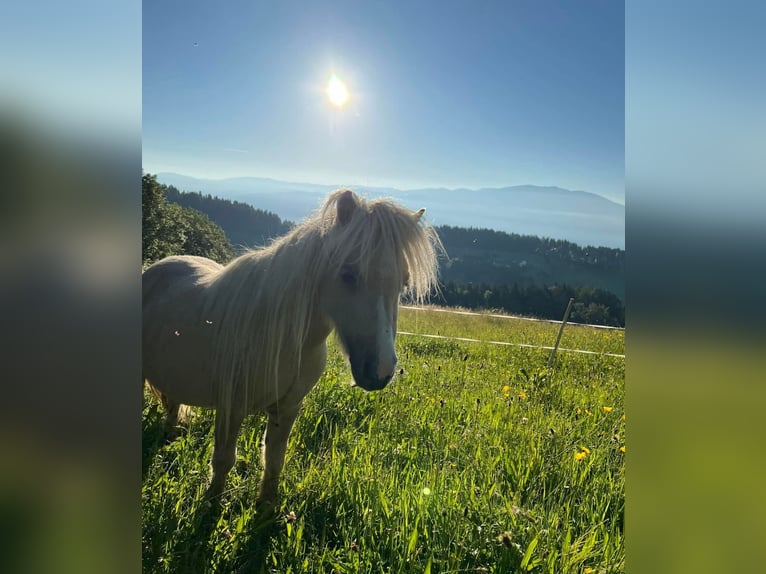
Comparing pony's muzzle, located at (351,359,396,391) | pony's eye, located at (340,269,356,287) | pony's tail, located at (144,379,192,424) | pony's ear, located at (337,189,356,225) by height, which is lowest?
pony's tail, located at (144,379,192,424)

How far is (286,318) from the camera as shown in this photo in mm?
2031

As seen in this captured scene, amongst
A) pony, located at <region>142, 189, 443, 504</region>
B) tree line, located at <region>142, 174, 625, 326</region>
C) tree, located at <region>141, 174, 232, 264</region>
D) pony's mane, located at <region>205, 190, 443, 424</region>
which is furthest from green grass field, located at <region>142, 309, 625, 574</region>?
tree, located at <region>141, 174, 232, 264</region>

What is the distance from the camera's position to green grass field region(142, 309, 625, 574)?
5.45 feet

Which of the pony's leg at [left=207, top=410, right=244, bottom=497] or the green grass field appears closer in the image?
the green grass field

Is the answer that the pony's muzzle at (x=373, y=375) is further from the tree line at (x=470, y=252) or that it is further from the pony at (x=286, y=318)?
the tree line at (x=470, y=252)

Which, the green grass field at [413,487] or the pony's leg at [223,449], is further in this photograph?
the pony's leg at [223,449]

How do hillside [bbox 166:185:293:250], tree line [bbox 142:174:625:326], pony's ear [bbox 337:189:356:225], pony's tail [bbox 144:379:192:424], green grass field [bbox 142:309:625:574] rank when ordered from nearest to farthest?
green grass field [bbox 142:309:625:574], pony's ear [bbox 337:189:356:225], hillside [bbox 166:185:293:250], tree line [bbox 142:174:625:326], pony's tail [bbox 144:379:192:424]

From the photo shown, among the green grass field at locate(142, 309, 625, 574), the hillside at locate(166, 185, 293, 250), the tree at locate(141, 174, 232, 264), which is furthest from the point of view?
the tree at locate(141, 174, 232, 264)

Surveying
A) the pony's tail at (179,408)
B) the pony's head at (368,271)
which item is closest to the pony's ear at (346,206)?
the pony's head at (368,271)

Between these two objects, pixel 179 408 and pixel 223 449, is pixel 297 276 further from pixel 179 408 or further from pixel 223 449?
pixel 179 408

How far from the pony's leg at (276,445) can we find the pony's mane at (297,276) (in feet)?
0.83

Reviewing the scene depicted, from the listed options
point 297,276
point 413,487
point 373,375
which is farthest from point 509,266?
point 373,375

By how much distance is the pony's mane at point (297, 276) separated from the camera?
1.87 meters

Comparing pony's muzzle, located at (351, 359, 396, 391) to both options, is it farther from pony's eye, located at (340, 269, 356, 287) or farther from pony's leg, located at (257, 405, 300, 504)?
pony's leg, located at (257, 405, 300, 504)
